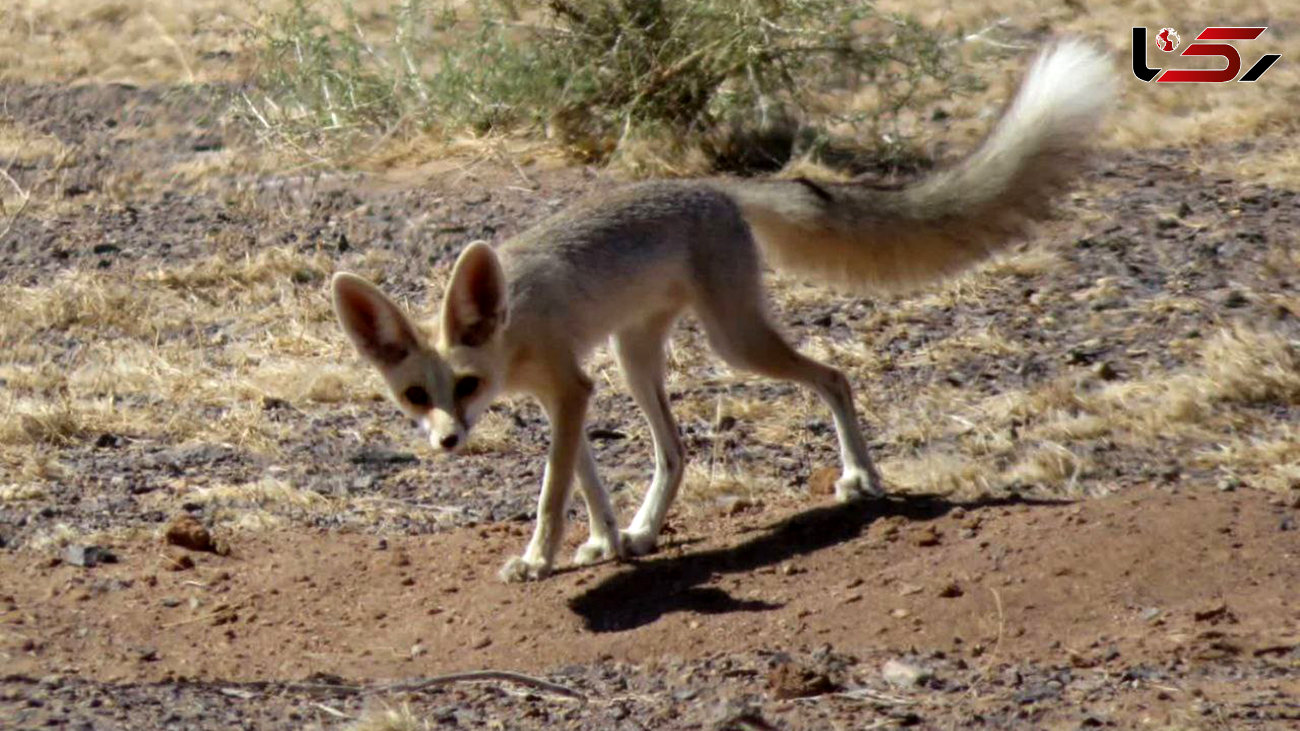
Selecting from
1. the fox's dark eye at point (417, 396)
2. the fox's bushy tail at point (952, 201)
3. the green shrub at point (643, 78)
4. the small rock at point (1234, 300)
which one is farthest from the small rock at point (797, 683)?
the green shrub at point (643, 78)

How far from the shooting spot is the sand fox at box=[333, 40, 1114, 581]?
5929 mm

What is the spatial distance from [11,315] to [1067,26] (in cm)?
892

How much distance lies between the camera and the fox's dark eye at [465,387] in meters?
5.80

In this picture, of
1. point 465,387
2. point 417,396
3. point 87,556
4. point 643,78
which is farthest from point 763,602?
point 643,78

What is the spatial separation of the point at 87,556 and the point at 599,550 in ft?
5.66

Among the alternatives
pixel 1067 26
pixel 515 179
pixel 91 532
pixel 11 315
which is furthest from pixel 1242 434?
pixel 1067 26

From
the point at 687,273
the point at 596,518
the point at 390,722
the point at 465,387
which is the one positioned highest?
the point at 687,273

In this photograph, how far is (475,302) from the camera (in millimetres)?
5812

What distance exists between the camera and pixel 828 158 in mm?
11336

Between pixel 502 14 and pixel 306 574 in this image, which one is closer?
pixel 306 574

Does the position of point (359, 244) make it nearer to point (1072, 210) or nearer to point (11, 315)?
point (11, 315)

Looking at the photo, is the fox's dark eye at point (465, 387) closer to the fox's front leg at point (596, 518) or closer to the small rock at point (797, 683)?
the fox's front leg at point (596, 518)

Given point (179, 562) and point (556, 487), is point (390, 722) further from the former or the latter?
point (179, 562)

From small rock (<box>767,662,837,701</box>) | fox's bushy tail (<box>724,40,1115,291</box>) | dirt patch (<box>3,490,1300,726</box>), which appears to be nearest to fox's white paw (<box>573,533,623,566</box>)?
dirt patch (<box>3,490,1300,726</box>)
